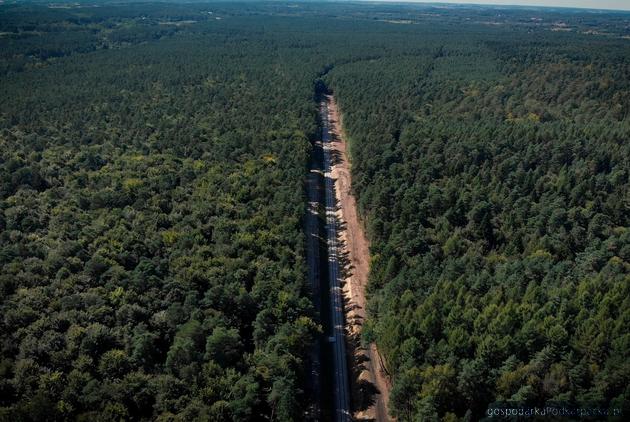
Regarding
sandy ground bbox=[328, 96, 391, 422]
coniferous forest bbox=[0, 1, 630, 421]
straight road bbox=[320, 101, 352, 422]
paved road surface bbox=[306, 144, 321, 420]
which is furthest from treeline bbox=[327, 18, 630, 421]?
paved road surface bbox=[306, 144, 321, 420]

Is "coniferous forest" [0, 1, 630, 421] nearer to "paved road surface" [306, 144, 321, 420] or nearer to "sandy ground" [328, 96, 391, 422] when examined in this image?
"paved road surface" [306, 144, 321, 420]

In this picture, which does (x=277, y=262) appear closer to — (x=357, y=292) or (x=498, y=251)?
(x=357, y=292)

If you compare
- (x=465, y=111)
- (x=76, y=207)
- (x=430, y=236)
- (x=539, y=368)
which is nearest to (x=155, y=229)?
(x=76, y=207)

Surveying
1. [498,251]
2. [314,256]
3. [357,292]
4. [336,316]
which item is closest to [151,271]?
[336,316]

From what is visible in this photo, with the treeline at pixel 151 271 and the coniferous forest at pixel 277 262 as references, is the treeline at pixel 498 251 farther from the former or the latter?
the treeline at pixel 151 271

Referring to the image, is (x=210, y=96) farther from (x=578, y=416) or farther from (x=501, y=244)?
(x=578, y=416)

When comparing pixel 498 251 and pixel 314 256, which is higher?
pixel 498 251

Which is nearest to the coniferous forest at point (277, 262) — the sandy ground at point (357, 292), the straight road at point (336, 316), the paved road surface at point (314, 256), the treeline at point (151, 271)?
the treeline at point (151, 271)
